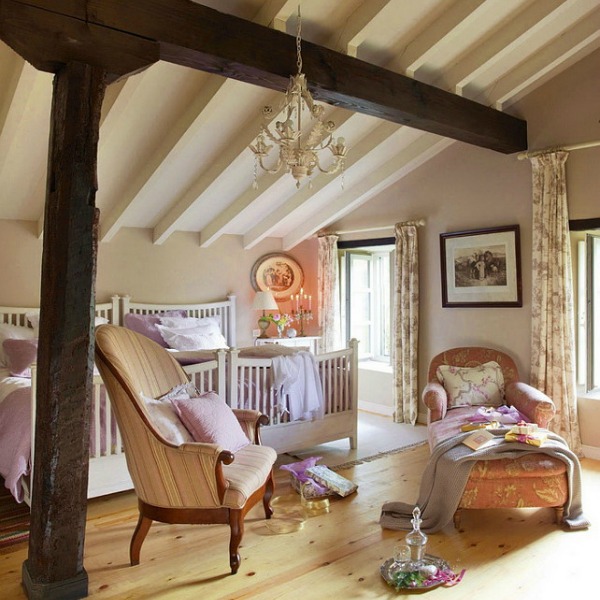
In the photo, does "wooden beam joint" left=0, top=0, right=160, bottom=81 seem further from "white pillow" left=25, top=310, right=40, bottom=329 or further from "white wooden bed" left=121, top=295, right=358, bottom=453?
"white pillow" left=25, top=310, right=40, bottom=329

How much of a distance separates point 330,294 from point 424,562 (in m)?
4.22

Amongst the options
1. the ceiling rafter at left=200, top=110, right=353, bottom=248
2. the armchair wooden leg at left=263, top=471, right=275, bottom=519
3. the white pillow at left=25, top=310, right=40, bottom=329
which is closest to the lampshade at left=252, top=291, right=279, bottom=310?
the ceiling rafter at left=200, top=110, right=353, bottom=248

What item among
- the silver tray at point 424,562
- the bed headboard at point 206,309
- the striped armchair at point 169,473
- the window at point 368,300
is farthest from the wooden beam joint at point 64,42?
the window at point 368,300

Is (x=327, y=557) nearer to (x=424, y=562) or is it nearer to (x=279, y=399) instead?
(x=424, y=562)

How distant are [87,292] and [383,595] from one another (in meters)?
1.95

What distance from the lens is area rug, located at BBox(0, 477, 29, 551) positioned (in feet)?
10.5

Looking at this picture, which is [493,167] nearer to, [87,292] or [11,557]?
[87,292]

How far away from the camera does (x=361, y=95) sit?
12.2 ft

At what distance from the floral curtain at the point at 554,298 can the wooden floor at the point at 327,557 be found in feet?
→ 3.42

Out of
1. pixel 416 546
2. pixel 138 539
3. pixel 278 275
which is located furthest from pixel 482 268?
pixel 138 539

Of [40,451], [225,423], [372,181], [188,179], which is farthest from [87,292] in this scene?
[372,181]

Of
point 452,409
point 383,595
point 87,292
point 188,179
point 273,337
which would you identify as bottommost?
point 383,595

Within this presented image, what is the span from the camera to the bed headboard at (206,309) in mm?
5969

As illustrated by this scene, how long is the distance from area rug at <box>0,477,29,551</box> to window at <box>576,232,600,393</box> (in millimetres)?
4379
